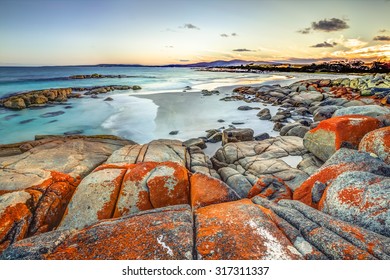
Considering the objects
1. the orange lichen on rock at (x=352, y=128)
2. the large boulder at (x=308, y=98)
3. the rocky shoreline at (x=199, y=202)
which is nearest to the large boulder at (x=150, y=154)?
the rocky shoreline at (x=199, y=202)

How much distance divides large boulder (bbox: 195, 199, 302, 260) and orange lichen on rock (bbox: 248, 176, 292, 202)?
1545 mm

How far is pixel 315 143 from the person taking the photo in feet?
17.3

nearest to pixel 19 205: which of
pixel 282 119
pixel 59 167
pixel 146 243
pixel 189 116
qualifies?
pixel 59 167

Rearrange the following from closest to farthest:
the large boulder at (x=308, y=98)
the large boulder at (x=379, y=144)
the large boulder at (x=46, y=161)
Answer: the large boulder at (x=46, y=161) → the large boulder at (x=379, y=144) → the large boulder at (x=308, y=98)

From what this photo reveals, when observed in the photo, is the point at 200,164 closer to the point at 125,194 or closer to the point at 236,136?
the point at 125,194

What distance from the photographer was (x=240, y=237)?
171cm

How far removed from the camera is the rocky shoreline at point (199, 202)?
65.5 inches

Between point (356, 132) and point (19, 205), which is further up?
point (356, 132)

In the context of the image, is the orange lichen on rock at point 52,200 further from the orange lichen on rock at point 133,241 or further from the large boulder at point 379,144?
the large boulder at point 379,144

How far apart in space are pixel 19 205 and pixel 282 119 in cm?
1023

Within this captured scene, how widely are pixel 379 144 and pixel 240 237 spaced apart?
3.62m

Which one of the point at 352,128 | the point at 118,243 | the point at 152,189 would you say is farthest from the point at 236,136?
the point at 118,243

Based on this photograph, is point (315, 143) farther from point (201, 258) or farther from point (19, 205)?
point (19, 205)

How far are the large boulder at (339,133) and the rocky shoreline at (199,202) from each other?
2 cm
